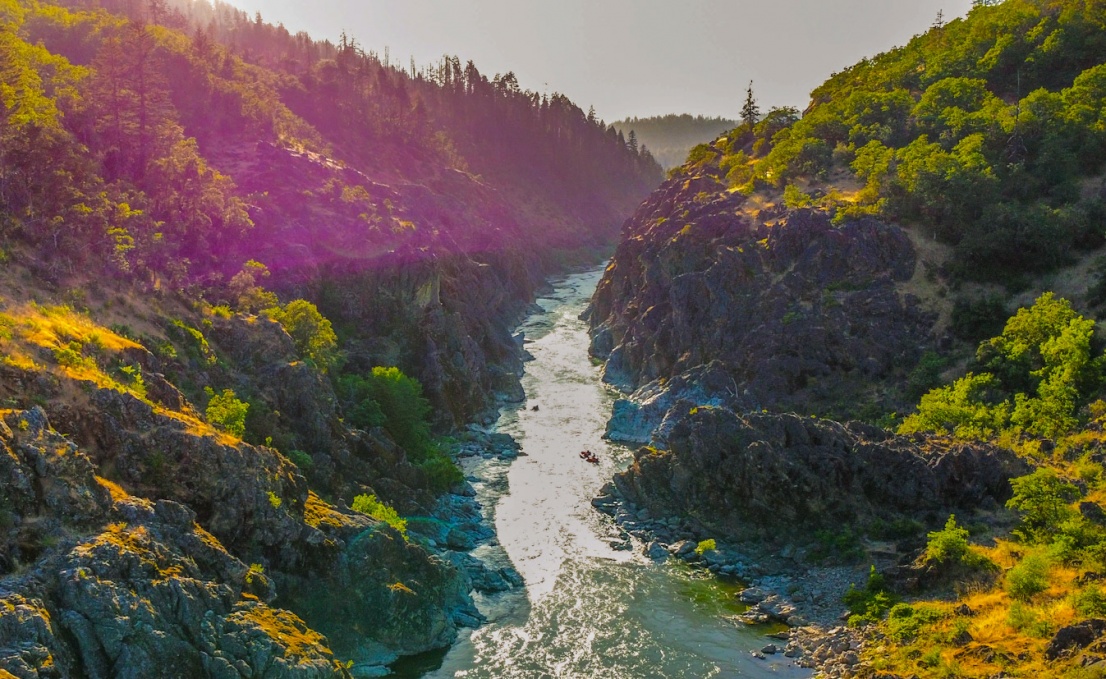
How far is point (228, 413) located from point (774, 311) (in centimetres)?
5385

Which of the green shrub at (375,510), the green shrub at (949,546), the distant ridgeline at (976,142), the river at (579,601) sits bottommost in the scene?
the river at (579,601)

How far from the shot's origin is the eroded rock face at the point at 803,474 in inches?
2005

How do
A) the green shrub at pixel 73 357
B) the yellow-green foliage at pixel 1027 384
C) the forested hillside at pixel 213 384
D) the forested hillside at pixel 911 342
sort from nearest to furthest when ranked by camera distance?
the forested hillside at pixel 213 384 → the green shrub at pixel 73 357 → the forested hillside at pixel 911 342 → the yellow-green foliage at pixel 1027 384

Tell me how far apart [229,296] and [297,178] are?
31.7 m

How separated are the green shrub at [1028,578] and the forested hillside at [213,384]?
90.4ft

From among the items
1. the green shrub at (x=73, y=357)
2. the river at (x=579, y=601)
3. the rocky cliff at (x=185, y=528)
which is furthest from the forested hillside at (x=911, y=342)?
the green shrub at (x=73, y=357)

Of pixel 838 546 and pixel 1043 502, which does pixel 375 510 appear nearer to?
pixel 838 546

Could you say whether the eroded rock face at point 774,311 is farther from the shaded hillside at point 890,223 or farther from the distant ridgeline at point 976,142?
the distant ridgeline at point 976,142

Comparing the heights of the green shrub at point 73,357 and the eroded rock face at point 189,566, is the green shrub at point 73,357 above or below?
above

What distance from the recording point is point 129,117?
7319cm

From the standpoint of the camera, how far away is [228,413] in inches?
1747

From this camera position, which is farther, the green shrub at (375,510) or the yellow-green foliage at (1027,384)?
the yellow-green foliage at (1027,384)

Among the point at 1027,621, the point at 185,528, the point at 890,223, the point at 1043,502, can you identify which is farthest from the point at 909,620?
the point at 890,223

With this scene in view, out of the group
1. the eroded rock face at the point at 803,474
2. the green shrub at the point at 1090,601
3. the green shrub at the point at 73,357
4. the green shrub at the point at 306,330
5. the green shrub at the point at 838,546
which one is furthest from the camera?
the green shrub at the point at 306,330
